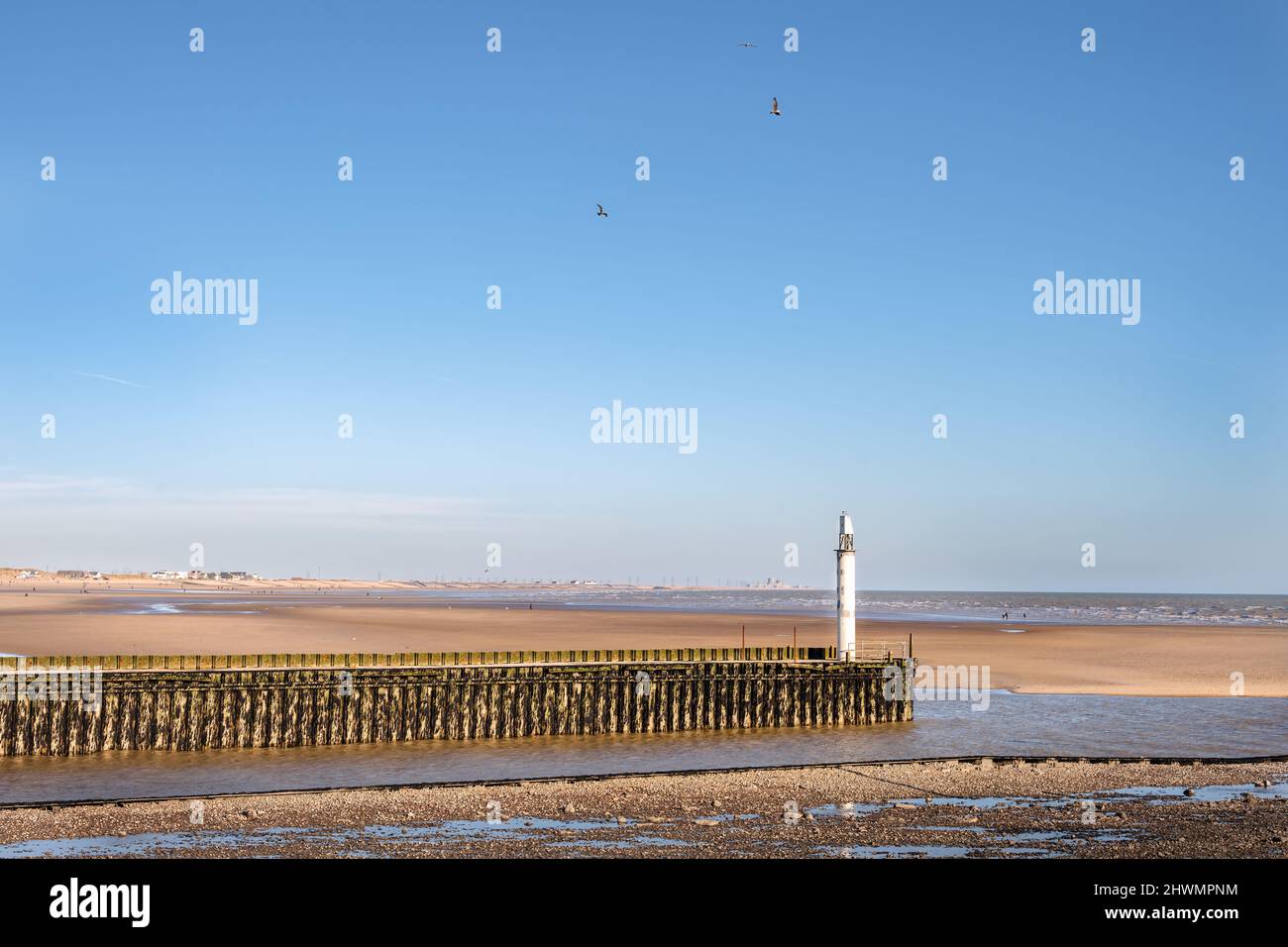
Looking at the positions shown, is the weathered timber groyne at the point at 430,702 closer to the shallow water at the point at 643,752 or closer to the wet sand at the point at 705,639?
the shallow water at the point at 643,752

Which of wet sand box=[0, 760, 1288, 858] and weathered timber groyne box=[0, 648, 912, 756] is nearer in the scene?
wet sand box=[0, 760, 1288, 858]

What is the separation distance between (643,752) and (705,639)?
54747 millimetres

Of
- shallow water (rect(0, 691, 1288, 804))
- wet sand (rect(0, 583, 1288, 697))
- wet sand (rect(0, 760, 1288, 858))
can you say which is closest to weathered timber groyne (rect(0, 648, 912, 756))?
shallow water (rect(0, 691, 1288, 804))

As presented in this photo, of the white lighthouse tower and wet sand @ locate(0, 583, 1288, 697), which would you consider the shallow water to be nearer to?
the white lighthouse tower

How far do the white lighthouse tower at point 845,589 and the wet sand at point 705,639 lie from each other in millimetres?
14479

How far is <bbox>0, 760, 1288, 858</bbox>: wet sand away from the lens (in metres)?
22.0

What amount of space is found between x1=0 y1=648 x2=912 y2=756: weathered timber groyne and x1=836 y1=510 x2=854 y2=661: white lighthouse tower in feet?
3.16

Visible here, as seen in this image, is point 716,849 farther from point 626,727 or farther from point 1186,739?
point 1186,739

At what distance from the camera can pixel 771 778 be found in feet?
100

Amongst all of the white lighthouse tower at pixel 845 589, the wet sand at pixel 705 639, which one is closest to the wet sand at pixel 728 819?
the white lighthouse tower at pixel 845 589

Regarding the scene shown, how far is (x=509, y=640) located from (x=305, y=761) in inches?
1968

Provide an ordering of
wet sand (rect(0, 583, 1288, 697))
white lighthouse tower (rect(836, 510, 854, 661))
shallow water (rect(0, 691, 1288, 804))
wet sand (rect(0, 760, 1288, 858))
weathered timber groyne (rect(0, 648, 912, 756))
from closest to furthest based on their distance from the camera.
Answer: wet sand (rect(0, 760, 1288, 858))
shallow water (rect(0, 691, 1288, 804))
weathered timber groyne (rect(0, 648, 912, 756))
white lighthouse tower (rect(836, 510, 854, 661))
wet sand (rect(0, 583, 1288, 697))

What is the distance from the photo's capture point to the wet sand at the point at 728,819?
2195cm
